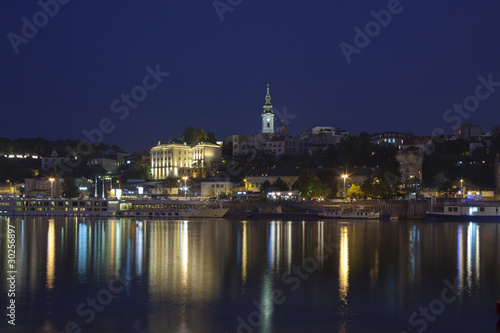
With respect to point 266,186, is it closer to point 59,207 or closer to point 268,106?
point 59,207

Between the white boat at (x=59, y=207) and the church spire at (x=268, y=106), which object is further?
the church spire at (x=268, y=106)

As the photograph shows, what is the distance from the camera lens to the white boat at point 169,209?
5106cm

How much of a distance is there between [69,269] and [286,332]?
11231 millimetres

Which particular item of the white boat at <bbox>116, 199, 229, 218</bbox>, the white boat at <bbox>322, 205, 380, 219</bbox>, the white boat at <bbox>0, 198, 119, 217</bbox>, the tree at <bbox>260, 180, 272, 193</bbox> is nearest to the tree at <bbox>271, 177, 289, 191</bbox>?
the tree at <bbox>260, 180, 272, 193</bbox>

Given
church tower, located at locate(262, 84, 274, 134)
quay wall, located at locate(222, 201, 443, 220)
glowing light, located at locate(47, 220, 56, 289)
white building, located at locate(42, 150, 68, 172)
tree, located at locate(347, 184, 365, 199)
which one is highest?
church tower, located at locate(262, 84, 274, 134)

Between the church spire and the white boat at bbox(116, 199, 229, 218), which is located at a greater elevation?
the church spire

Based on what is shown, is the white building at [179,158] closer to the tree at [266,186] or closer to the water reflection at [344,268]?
the tree at [266,186]

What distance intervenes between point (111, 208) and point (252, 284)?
38.2m

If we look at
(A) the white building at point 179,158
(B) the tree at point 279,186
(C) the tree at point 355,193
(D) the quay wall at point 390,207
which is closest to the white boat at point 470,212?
(D) the quay wall at point 390,207

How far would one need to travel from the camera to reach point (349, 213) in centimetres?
4991

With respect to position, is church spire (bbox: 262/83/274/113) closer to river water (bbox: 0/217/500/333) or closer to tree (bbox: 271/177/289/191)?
tree (bbox: 271/177/289/191)

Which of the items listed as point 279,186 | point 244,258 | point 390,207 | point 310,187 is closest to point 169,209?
point 310,187

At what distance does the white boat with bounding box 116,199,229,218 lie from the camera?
5106cm

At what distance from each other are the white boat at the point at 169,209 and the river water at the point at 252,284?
19.6 metres
